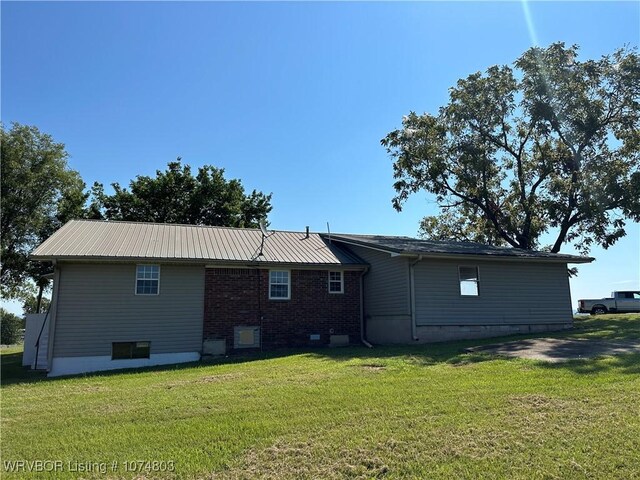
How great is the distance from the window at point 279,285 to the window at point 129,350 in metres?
4.18

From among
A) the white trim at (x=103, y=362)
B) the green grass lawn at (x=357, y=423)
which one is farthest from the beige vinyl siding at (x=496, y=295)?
the white trim at (x=103, y=362)

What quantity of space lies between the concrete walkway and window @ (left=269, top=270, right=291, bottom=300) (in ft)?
20.9

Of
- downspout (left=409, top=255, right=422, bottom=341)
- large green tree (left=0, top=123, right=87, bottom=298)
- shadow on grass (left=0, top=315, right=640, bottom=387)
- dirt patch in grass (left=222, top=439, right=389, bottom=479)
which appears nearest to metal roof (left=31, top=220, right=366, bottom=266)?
downspout (left=409, top=255, right=422, bottom=341)

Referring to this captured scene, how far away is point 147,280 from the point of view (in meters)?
14.6

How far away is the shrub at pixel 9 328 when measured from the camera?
51.1 meters

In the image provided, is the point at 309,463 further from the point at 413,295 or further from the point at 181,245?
the point at 181,245

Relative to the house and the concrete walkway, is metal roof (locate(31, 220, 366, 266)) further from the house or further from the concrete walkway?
the concrete walkway

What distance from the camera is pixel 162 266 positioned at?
14.9 m

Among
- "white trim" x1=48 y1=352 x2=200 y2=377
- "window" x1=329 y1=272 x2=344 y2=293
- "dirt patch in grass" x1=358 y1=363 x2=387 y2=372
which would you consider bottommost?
"white trim" x1=48 y1=352 x2=200 y2=377

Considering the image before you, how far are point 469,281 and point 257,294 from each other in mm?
7200

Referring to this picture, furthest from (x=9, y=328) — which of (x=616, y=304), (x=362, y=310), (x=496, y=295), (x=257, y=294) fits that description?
(x=616, y=304)

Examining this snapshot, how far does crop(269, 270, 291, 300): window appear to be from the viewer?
53.3ft

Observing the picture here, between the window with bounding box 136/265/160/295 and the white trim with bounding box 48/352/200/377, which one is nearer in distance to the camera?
the white trim with bounding box 48/352/200/377

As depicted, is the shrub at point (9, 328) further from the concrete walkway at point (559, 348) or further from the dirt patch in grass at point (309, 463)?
the dirt patch in grass at point (309, 463)
